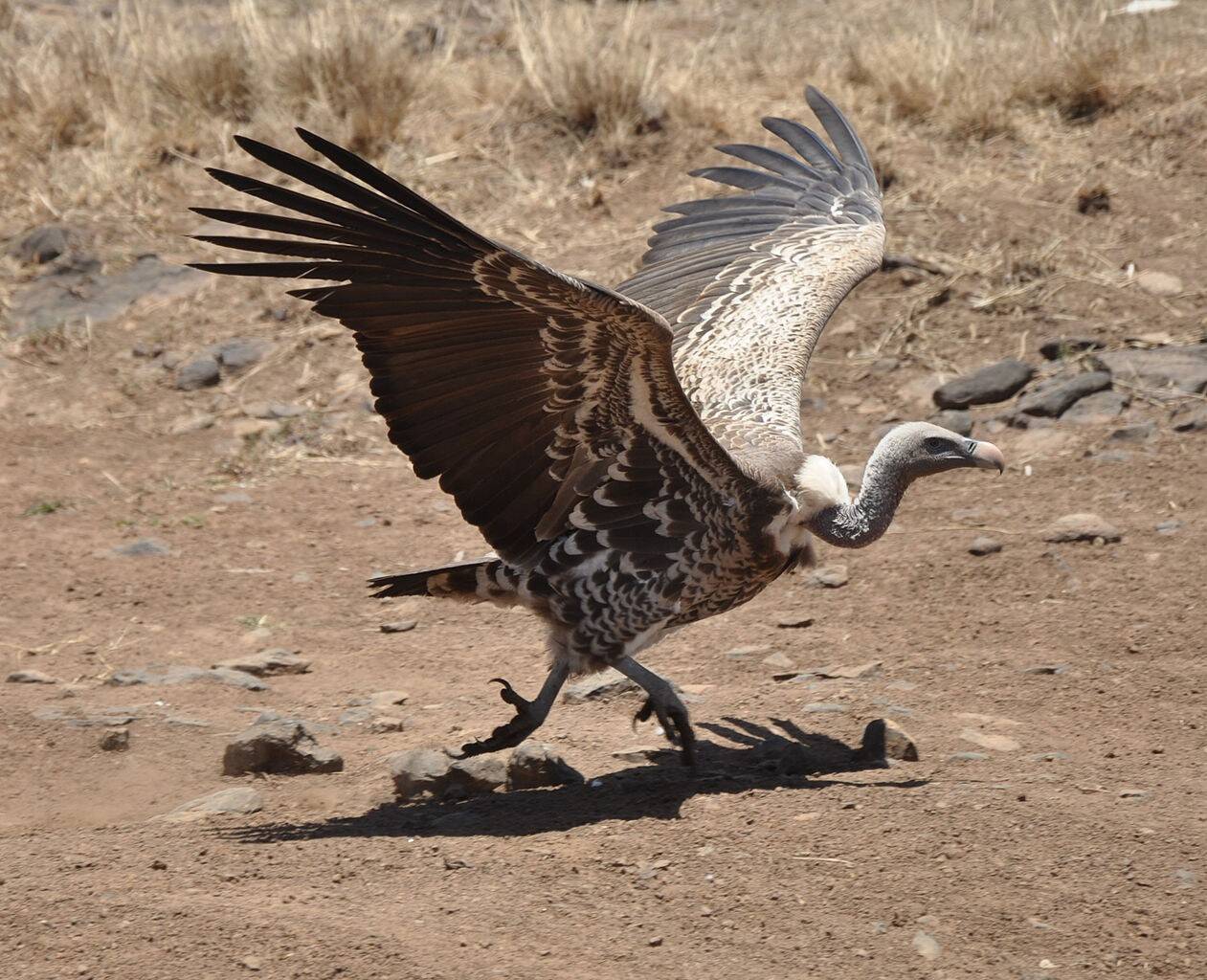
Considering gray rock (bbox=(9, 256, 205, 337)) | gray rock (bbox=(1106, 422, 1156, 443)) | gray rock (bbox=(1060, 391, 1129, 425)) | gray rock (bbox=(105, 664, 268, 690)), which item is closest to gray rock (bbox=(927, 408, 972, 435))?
gray rock (bbox=(1060, 391, 1129, 425))

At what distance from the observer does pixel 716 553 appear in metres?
5.12

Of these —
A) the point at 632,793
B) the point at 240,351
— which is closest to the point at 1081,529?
the point at 632,793

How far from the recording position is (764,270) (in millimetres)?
7062

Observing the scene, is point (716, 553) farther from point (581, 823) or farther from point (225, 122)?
point (225, 122)

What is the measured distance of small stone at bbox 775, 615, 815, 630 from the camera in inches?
266

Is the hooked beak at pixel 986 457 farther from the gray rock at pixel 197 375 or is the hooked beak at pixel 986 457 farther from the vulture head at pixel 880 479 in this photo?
the gray rock at pixel 197 375

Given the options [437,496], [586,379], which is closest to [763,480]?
[586,379]

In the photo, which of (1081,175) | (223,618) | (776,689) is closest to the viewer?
(776,689)

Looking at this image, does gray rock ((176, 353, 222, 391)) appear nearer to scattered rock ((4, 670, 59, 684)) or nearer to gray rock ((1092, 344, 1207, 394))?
scattered rock ((4, 670, 59, 684))

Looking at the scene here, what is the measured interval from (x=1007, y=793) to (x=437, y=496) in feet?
14.5

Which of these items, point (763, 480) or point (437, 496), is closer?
point (763, 480)

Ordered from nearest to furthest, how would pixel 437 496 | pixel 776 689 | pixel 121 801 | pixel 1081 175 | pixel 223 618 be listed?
pixel 121 801 → pixel 776 689 → pixel 223 618 → pixel 437 496 → pixel 1081 175

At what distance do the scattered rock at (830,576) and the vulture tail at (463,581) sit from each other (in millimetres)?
2306

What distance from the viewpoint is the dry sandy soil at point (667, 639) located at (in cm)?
390
